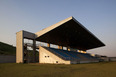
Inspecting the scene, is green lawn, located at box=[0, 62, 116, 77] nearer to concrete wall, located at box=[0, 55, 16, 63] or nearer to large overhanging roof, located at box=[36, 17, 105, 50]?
large overhanging roof, located at box=[36, 17, 105, 50]

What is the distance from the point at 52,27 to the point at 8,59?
18509mm

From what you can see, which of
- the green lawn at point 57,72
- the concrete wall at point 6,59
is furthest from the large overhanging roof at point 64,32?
the green lawn at point 57,72

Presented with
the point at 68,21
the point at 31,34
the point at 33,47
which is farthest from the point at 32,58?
the point at 68,21

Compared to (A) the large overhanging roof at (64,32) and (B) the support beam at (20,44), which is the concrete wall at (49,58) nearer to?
(A) the large overhanging roof at (64,32)

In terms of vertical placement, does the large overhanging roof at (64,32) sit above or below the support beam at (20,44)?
above

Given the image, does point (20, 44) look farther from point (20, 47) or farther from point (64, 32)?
point (64, 32)

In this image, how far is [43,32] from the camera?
26500 mm

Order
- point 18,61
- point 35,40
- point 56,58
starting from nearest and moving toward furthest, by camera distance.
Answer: point 56,58 < point 18,61 < point 35,40

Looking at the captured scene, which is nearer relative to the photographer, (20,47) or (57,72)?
(57,72)

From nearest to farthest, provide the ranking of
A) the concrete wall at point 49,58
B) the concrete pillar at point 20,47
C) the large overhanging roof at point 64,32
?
the large overhanging roof at point 64,32
the concrete wall at point 49,58
the concrete pillar at point 20,47

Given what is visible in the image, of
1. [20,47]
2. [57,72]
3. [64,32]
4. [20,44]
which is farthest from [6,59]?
[57,72]

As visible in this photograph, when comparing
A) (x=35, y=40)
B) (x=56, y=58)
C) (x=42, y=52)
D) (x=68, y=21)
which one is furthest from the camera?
(x=35, y=40)

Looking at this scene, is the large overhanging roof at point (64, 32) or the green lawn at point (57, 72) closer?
the green lawn at point (57, 72)

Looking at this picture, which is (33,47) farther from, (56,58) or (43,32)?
(56,58)
